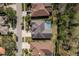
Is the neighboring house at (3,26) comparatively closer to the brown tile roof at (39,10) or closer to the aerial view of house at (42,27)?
the aerial view of house at (42,27)

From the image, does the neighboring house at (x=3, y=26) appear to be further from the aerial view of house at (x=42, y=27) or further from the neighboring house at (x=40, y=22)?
the neighboring house at (x=40, y=22)

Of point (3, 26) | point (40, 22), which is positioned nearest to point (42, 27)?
point (40, 22)

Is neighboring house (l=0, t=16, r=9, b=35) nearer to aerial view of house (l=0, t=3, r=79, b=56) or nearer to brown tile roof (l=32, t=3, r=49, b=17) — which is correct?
aerial view of house (l=0, t=3, r=79, b=56)

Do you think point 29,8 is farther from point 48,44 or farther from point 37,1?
point 48,44

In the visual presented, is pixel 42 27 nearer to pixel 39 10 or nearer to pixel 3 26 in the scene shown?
pixel 39 10

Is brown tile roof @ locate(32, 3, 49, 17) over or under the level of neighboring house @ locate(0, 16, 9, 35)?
over

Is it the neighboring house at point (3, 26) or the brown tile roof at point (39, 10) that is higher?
the brown tile roof at point (39, 10)

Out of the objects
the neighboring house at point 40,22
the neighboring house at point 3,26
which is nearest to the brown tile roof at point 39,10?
the neighboring house at point 40,22

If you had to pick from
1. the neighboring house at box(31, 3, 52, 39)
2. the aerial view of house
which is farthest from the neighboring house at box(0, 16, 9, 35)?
the neighboring house at box(31, 3, 52, 39)
